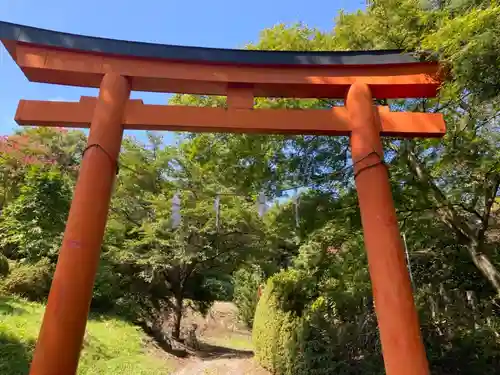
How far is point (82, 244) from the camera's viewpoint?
3.16 m

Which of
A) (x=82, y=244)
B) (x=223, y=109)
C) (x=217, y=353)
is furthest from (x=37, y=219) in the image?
(x=223, y=109)

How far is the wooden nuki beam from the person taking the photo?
12.1ft

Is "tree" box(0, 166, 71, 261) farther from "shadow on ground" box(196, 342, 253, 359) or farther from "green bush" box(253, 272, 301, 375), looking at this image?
"green bush" box(253, 272, 301, 375)

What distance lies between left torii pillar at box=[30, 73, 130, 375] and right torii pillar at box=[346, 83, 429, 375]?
7.73 feet

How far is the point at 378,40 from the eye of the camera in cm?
596

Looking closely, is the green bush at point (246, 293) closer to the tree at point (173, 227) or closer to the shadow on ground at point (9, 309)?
the tree at point (173, 227)

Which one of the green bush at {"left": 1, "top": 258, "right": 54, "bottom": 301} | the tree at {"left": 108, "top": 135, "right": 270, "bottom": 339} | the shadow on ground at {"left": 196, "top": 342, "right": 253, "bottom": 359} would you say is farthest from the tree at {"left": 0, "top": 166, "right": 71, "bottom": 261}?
the shadow on ground at {"left": 196, "top": 342, "right": 253, "bottom": 359}

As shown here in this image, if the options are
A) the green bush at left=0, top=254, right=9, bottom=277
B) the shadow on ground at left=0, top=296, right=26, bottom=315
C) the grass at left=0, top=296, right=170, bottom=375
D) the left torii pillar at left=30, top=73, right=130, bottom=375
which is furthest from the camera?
the green bush at left=0, top=254, right=9, bottom=277

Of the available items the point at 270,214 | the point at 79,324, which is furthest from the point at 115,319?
the point at 79,324

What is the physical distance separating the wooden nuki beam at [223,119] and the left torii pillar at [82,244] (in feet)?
0.58

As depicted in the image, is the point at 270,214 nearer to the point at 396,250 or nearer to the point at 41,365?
the point at 396,250

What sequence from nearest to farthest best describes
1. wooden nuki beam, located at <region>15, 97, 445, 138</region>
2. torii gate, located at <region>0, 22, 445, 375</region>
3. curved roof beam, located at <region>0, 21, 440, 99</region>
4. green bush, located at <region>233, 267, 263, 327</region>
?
torii gate, located at <region>0, 22, 445, 375</region> → wooden nuki beam, located at <region>15, 97, 445, 138</region> → curved roof beam, located at <region>0, 21, 440, 99</region> → green bush, located at <region>233, 267, 263, 327</region>

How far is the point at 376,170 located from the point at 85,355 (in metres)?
6.40

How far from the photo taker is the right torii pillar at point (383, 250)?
299 cm
